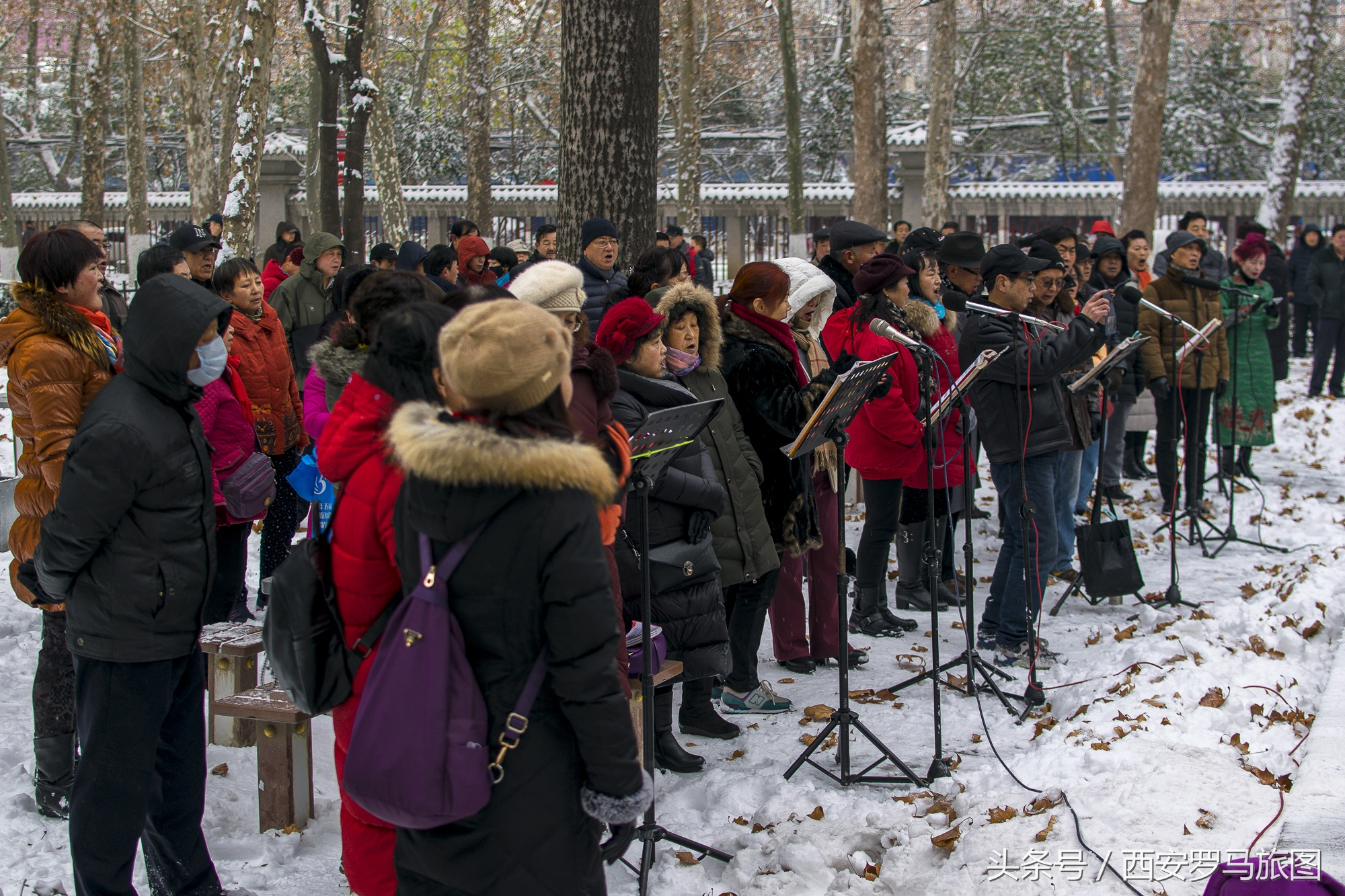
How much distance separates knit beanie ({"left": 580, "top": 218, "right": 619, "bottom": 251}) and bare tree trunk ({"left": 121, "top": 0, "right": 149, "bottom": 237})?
15.5m

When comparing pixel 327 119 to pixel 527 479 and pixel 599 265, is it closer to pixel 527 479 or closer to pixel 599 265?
pixel 599 265

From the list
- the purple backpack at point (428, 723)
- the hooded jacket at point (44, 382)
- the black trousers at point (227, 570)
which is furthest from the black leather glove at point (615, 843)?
the black trousers at point (227, 570)

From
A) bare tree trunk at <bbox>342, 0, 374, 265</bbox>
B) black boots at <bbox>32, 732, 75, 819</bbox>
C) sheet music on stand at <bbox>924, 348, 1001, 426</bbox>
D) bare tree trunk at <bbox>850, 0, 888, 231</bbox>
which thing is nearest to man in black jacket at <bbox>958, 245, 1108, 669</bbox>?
sheet music on stand at <bbox>924, 348, 1001, 426</bbox>

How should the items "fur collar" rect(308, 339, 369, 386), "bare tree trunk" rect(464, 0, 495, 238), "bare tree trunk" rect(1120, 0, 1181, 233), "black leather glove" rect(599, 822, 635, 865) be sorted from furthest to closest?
"bare tree trunk" rect(464, 0, 495, 238)
"bare tree trunk" rect(1120, 0, 1181, 233)
"fur collar" rect(308, 339, 369, 386)
"black leather glove" rect(599, 822, 635, 865)

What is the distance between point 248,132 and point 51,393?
8.37 m

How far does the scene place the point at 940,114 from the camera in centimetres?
1680

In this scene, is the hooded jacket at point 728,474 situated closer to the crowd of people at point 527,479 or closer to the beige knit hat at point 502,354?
the crowd of people at point 527,479

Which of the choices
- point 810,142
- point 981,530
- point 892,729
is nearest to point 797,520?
point 892,729

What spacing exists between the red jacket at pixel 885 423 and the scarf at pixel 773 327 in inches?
27.6

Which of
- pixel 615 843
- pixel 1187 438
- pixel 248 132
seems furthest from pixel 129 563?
pixel 248 132

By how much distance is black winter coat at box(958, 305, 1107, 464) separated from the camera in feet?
19.0

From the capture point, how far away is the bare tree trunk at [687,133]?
62.3ft

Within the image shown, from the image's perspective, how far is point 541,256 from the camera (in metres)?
10.1

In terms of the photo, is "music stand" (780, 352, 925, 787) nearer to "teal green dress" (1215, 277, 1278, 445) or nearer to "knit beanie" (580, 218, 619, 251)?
"knit beanie" (580, 218, 619, 251)
